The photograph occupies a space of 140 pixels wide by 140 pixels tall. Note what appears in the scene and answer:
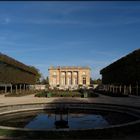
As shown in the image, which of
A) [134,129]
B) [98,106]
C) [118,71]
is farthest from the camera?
[118,71]

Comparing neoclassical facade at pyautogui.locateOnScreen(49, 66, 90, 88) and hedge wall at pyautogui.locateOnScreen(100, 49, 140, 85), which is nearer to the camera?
hedge wall at pyautogui.locateOnScreen(100, 49, 140, 85)

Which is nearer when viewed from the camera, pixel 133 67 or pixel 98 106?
pixel 98 106

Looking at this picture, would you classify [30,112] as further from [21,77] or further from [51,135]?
[21,77]

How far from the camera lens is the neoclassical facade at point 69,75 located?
413 ft

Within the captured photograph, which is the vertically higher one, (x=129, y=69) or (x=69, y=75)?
(x=69, y=75)

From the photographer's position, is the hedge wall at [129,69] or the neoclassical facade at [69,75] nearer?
the hedge wall at [129,69]

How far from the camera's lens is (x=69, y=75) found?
420 ft

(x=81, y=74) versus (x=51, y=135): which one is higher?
(x=81, y=74)

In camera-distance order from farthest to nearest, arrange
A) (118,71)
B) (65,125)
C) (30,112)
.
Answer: (118,71) < (30,112) < (65,125)

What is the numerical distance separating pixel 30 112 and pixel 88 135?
12.8 m

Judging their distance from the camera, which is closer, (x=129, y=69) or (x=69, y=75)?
(x=129, y=69)

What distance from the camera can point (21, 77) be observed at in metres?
69.4

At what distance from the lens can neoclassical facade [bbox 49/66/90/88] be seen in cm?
12581

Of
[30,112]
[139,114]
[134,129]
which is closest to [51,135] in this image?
[134,129]
